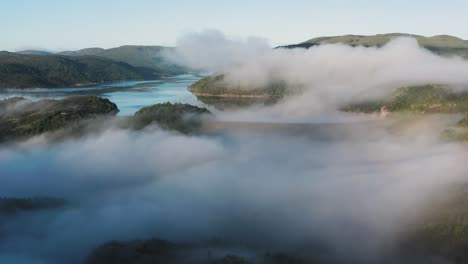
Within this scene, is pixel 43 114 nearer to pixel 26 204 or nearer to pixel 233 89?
pixel 26 204

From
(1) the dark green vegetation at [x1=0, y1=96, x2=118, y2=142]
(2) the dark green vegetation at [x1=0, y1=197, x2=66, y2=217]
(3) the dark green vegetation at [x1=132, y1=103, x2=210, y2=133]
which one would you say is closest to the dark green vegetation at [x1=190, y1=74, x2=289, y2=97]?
(3) the dark green vegetation at [x1=132, y1=103, x2=210, y2=133]

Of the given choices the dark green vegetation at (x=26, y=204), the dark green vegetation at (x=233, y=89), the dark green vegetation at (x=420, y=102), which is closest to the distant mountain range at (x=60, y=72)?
the dark green vegetation at (x=233, y=89)

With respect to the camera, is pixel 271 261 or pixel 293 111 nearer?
pixel 271 261

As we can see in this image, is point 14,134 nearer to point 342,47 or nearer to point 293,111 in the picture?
point 293,111

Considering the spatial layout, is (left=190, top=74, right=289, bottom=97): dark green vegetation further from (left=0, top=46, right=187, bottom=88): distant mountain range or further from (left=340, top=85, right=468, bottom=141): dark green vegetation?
(left=0, top=46, right=187, bottom=88): distant mountain range

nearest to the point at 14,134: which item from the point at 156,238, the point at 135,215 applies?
the point at 135,215
